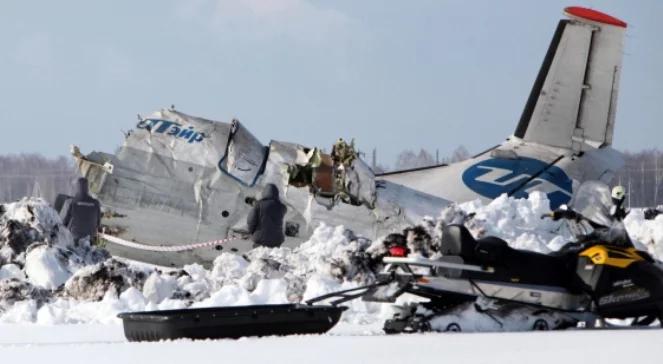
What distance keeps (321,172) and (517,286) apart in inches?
452

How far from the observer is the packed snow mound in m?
13.5

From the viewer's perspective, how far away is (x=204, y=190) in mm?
21391

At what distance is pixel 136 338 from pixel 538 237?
8519mm

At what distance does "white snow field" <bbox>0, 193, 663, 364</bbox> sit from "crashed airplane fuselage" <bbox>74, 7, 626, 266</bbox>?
2.26 metres

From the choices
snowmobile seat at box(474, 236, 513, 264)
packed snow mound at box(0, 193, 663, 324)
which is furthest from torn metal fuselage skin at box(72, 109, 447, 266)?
snowmobile seat at box(474, 236, 513, 264)

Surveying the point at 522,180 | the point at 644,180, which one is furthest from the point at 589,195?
the point at 644,180

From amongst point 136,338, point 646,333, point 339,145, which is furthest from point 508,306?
point 339,145

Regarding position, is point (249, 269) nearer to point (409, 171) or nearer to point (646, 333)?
point (646, 333)

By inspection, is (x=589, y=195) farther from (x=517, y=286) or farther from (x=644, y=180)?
(x=644, y=180)

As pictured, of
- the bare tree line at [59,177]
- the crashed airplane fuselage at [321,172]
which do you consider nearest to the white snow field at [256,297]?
the crashed airplane fuselage at [321,172]

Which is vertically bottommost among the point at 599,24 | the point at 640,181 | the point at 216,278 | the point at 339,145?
the point at 640,181

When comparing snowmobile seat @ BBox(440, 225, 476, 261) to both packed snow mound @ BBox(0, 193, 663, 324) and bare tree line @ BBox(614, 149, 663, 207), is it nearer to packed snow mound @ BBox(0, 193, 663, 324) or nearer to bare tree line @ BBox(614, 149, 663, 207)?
packed snow mound @ BBox(0, 193, 663, 324)

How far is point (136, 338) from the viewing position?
392 inches

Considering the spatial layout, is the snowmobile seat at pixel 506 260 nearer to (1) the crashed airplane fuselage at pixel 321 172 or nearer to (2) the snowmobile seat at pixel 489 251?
(2) the snowmobile seat at pixel 489 251
